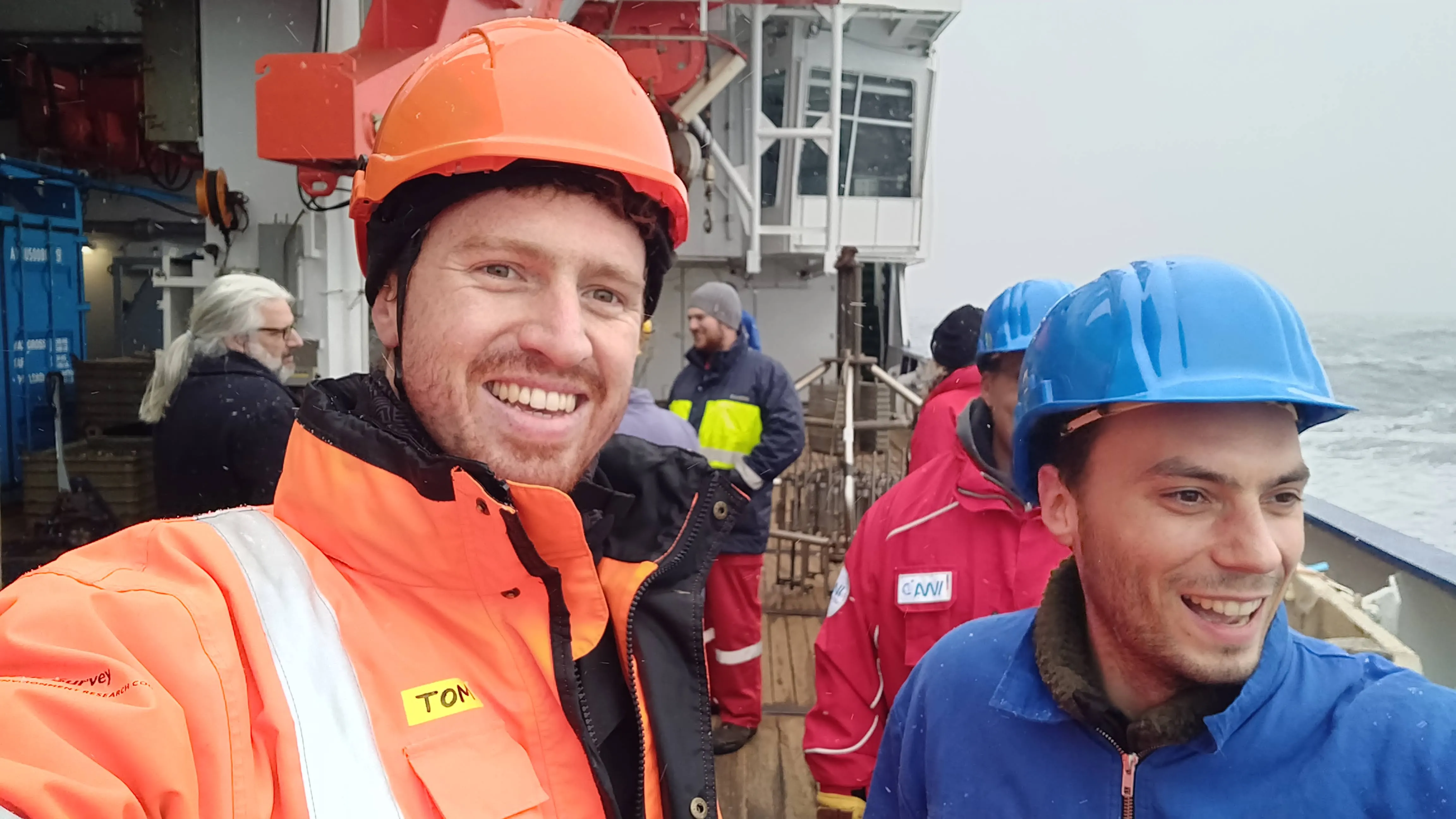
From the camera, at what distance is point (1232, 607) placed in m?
1.09

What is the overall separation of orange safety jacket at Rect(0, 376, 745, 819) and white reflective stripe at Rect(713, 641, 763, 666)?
2760 millimetres

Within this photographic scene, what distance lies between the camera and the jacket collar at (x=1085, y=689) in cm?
107

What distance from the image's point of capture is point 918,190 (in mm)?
13102

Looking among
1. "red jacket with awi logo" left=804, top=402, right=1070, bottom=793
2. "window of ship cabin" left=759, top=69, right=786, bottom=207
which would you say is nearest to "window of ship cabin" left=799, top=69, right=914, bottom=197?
"window of ship cabin" left=759, top=69, right=786, bottom=207

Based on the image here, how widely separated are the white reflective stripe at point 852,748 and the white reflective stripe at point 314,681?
1571 mm

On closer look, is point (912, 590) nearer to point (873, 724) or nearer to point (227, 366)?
point (873, 724)

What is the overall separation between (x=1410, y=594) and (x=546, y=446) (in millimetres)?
4246

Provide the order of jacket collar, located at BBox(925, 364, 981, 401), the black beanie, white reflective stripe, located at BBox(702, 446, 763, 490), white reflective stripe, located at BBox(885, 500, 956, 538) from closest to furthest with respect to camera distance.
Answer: white reflective stripe, located at BBox(885, 500, 956, 538) → jacket collar, located at BBox(925, 364, 981, 401) → the black beanie → white reflective stripe, located at BBox(702, 446, 763, 490)

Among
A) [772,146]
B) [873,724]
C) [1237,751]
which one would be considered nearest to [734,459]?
[873,724]

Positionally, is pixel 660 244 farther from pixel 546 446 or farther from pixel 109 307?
pixel 109 307

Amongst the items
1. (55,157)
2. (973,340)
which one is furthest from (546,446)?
(55,157)

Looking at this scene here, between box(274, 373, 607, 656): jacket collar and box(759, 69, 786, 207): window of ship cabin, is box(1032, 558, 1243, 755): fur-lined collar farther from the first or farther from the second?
box(759, 69, 786, 207): window of ship cabin

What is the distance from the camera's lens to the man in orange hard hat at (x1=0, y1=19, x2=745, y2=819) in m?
0.78

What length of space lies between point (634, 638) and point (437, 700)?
320 mm
